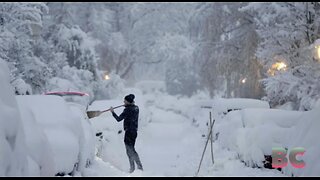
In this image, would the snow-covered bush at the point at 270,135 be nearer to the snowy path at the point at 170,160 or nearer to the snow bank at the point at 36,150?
the snowy path at the point at 170,160

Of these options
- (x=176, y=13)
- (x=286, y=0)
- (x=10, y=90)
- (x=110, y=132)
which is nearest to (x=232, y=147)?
(x=110, y=132)

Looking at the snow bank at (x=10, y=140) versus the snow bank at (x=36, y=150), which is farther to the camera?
the snow bank at (x=36, y=150)

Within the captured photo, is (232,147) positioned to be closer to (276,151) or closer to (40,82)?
(276,151)

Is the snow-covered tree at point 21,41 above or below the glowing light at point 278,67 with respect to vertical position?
above

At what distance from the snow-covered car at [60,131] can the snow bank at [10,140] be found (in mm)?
979

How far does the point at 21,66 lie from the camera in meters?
15.1

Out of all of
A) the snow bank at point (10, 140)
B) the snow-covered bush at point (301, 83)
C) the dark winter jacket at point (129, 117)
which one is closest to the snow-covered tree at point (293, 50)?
the snow-covered bush at point (301, 83)

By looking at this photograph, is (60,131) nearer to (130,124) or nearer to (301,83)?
(130,124)

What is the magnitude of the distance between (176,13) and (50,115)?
31440mm

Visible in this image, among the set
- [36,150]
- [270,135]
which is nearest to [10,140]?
[36,150]

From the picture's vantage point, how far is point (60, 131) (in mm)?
6000

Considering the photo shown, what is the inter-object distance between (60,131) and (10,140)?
2.20 meters

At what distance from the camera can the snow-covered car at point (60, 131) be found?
5586 millimetres

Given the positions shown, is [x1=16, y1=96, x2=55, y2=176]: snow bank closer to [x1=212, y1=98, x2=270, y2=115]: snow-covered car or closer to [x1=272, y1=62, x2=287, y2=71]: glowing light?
[x1=212, y1=98, x2=270, y2=115]: snow-covered car
